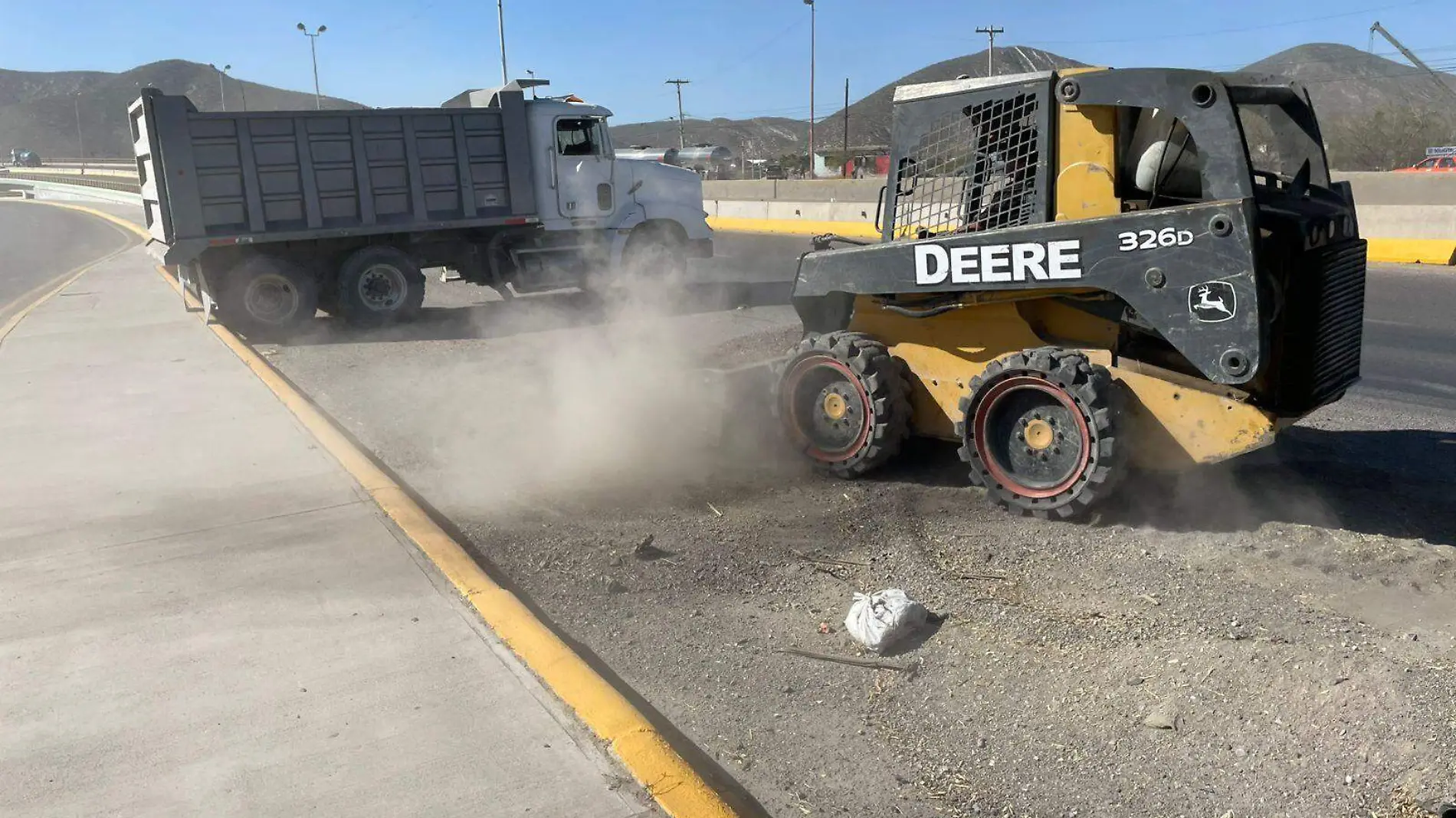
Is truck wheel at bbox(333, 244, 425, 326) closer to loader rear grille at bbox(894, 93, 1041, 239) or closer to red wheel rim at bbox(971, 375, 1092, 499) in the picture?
loader rear grille at bbox(894, 93, 1041, 239)

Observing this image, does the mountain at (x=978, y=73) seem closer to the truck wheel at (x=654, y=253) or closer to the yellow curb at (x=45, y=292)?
the truck wheel at (x=654, y=253)

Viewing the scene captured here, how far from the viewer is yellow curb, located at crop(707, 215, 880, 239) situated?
25.0m

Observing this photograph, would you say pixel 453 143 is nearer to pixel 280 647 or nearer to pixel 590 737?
pixel 280 647

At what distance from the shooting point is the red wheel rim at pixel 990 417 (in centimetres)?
512

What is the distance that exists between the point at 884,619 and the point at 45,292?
1870 centimetres

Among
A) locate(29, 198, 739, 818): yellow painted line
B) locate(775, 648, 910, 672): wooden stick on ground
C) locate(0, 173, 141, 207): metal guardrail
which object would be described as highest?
locate(0, 173, 141, 207): metal guardrail

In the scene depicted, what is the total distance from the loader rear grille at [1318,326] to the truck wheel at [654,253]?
10.4 m

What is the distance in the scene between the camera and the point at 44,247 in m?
28.9

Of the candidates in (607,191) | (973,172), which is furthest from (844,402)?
(607,191)

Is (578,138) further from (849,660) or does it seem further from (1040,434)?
(849,660)

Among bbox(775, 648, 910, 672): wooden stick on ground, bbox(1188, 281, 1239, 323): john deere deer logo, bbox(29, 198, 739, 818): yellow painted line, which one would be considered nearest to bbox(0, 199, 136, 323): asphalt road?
bbox(29, 198, 739, 818): yellow painted line

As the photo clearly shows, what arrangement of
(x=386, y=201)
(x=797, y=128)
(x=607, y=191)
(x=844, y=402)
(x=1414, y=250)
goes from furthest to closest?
(x=797, y=128) → (x=1414, y=250) → (x=607, y=191) → (x=386, y=201) → (x=844, y=402)

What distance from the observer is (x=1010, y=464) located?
18.1 ft

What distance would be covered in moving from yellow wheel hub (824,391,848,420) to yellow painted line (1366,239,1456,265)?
42.5 feet
